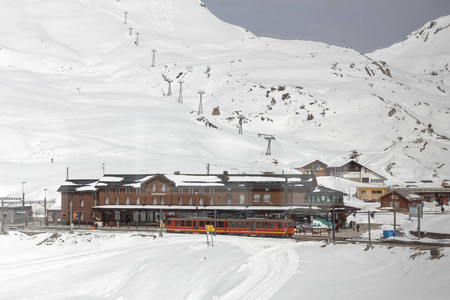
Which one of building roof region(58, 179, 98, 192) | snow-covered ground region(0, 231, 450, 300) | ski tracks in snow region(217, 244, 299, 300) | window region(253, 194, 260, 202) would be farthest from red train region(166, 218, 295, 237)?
building roof region(58, 179, 98, 192)

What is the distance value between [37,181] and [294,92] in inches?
4069

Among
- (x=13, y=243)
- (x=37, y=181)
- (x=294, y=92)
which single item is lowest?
(x=13, y=243)

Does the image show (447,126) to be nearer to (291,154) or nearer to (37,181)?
(291,154)

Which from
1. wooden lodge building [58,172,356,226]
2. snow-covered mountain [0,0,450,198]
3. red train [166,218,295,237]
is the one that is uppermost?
snow-covered mountain [0,0,450,198]

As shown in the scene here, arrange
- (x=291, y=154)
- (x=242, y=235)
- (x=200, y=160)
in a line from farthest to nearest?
(x=291, y=154) → (x=200, y=160) → (x=242, y=235)

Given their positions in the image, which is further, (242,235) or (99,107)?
(99,107)

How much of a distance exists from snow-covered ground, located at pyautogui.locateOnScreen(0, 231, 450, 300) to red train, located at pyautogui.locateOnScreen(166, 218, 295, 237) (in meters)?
2.25

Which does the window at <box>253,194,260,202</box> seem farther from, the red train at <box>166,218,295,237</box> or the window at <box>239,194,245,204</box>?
the red train at <box>166,218,295,237</box>

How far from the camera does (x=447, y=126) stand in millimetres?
175000

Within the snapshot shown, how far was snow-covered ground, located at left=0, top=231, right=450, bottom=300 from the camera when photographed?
3553 centimetres

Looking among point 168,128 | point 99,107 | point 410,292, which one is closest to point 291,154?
point 168,128

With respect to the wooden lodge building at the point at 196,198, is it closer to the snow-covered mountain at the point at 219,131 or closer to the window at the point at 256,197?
the window at the point at 256,197

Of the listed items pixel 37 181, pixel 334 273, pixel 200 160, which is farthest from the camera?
pixel 200 160

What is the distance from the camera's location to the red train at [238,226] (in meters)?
60.9
